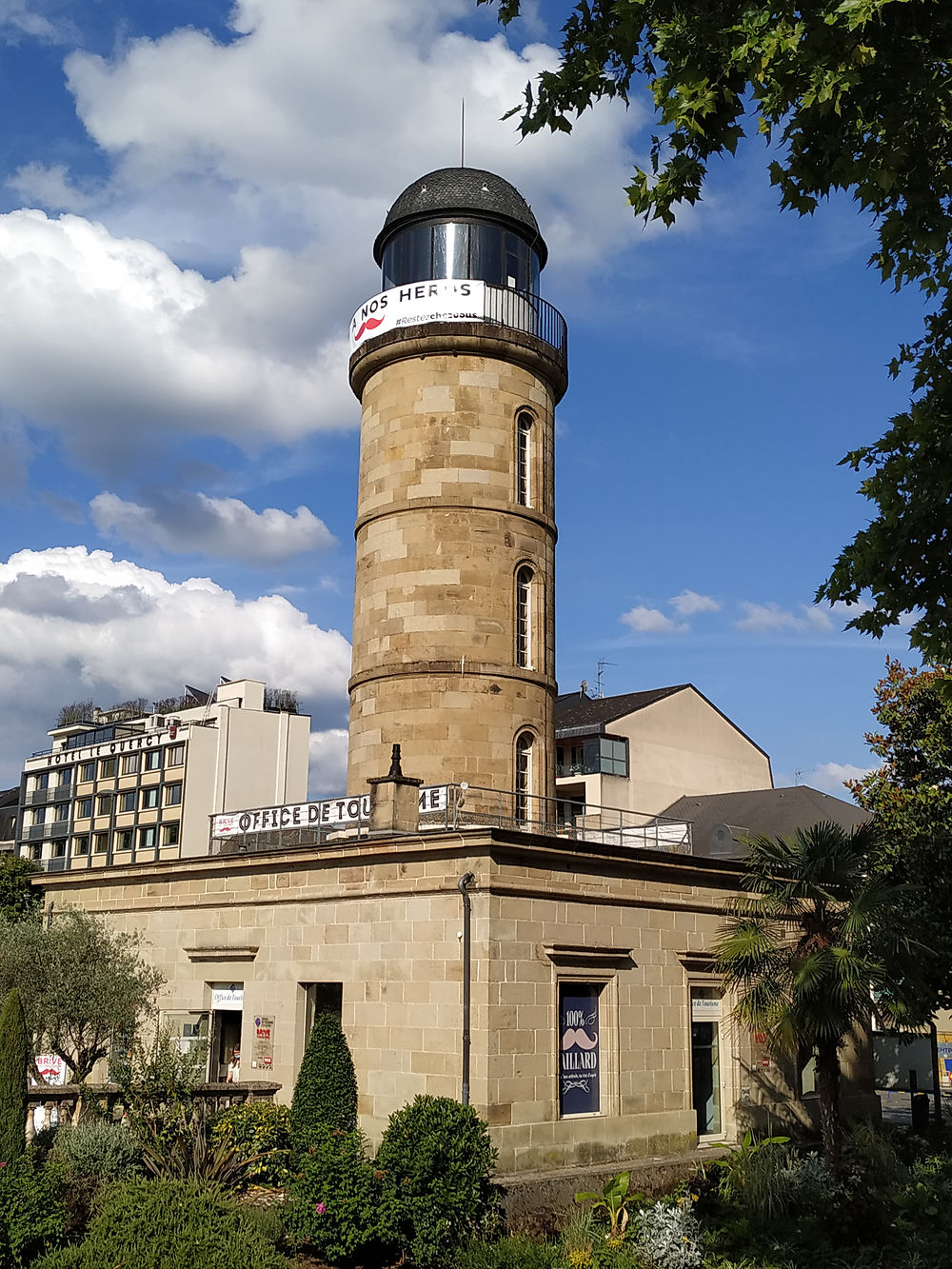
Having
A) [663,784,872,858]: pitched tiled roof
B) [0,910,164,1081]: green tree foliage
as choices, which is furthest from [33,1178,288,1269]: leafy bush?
[663,784,872,858]: pitched tiled roof

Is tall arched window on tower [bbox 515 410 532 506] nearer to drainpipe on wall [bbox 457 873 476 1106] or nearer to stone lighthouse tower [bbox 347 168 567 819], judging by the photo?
stone lighthouse tower [bbox 347 168 567 819]

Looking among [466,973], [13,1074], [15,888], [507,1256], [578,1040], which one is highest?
[15,888]

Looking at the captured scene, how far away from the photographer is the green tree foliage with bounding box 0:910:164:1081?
20.1 m

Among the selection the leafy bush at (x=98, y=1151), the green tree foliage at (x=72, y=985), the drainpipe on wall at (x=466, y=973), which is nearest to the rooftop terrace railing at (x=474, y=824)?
the drainpipe on wall at (x=466, y=973)

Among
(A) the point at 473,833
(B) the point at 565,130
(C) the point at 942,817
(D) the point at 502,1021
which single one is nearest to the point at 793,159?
(B) the point at 565,130

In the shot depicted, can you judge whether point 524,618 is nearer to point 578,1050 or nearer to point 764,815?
point 578,1050

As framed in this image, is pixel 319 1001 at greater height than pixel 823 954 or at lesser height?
lesser

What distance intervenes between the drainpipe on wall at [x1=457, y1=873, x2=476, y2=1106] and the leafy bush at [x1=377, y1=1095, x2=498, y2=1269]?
4.48 ft

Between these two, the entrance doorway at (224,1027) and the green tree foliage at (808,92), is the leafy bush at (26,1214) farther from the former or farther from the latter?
the green tree foliage at (808,92)

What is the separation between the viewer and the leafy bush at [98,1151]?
15477 mm

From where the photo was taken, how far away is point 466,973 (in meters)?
17.6

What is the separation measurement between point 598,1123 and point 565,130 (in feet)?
49.4

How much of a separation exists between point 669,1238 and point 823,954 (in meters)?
4.74

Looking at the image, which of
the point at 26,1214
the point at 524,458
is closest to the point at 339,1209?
the point at 26,1214
